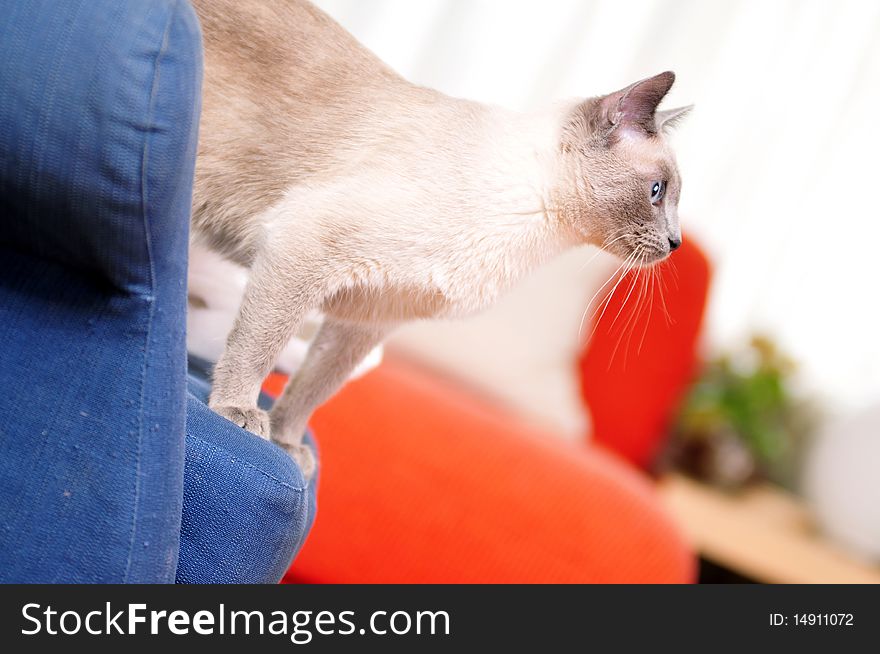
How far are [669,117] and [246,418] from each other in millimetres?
573

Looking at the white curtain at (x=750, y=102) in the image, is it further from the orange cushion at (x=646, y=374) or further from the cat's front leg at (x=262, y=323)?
the cat's front leg at (x=262, y=323)

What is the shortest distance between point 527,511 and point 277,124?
43.4 inches

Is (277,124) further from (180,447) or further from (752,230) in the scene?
(752,230)

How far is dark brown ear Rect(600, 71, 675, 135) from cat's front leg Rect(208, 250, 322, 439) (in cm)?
38

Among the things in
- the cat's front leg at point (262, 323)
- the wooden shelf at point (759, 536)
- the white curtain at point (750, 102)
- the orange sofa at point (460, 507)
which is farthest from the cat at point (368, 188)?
the wooden shelf at point (759, 536)

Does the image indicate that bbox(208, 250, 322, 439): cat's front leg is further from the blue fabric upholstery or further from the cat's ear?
the cat's ear

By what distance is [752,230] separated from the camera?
321 centimetres

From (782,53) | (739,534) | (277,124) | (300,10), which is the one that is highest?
(782,53)

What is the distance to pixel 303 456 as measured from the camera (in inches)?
40.7

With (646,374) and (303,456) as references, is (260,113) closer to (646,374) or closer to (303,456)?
(303,456)

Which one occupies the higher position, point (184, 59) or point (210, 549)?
point (184, 59)

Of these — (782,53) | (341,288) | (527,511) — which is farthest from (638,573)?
(782,53)

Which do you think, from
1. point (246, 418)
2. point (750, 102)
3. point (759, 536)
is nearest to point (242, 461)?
point (246, 418)

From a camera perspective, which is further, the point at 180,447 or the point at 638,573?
the point at 638,573
